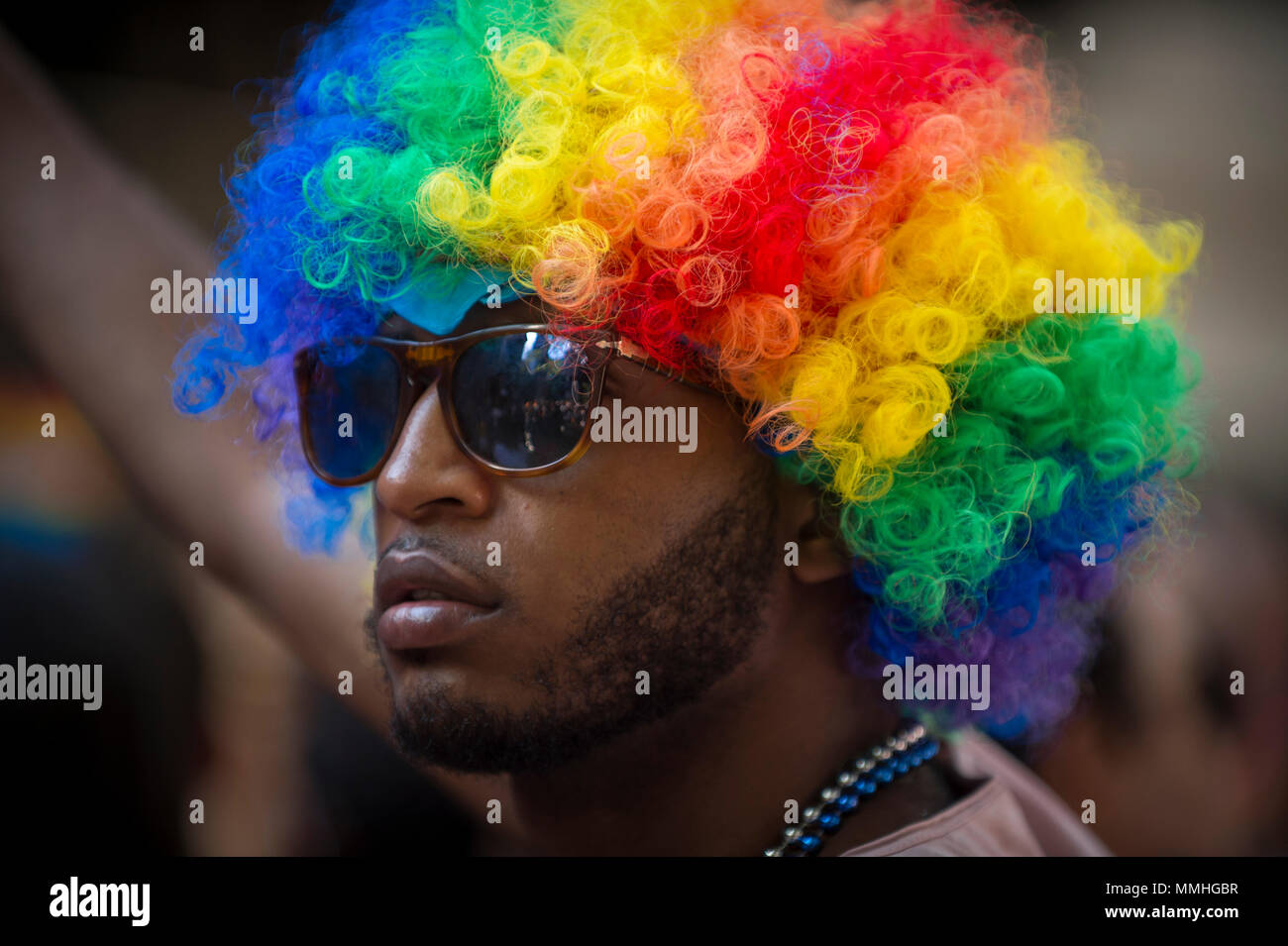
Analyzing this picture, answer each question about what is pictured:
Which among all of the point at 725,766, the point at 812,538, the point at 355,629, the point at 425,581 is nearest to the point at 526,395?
the point at 425,581

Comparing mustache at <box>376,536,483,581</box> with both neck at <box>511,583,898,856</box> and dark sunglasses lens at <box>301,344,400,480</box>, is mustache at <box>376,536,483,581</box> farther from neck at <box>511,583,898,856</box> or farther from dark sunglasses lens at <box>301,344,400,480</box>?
neck at <box>511,583,898,856</box>

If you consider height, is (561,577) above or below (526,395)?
below

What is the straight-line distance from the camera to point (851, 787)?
172cm

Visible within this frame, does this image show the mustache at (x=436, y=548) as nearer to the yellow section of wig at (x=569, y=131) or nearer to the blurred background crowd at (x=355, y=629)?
the yellow section of wig at (x=569, y=131)

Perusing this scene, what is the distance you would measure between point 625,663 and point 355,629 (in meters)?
1.04

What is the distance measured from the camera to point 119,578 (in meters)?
2.31

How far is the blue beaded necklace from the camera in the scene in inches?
66.0

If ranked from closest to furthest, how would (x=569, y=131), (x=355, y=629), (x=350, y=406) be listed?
1. (x=569, y=131)
2. (x=350, y=406)
3. (x=355, y=629)

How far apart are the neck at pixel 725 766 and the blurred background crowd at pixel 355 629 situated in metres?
0.76

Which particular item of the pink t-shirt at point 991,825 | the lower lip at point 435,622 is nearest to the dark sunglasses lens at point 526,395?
the lower lip at point 435,622

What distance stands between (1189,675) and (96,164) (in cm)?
293

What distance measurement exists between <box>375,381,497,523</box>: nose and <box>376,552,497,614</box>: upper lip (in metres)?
0.08

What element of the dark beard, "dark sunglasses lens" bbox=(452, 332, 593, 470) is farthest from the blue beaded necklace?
"dark sunglasses lens" bbox=(452, 332, 593, 470)

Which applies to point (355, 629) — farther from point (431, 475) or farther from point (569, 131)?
point (569, 131)
